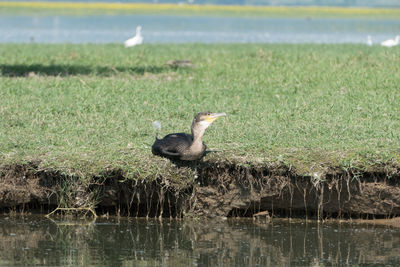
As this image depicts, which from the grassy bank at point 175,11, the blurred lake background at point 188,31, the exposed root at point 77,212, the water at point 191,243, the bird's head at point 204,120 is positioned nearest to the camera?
the water at point 191,243

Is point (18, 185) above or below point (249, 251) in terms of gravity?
above

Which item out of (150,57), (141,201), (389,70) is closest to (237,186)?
(141,201)

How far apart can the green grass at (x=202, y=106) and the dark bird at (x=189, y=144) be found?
0.19 meters

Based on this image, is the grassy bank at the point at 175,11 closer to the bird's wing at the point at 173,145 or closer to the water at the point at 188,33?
the water at the point at 188,33

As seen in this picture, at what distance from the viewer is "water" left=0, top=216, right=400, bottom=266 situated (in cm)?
735

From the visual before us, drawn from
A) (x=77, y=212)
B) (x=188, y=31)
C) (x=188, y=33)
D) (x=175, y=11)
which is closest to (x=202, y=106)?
(x=77, y=212)

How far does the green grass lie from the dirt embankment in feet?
0.51

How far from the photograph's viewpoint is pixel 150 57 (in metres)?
17.8

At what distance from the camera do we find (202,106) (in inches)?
476

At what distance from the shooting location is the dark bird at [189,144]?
8328 mm

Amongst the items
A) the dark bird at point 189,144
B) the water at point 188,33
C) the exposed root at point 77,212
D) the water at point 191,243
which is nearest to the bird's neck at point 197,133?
the dark bird at point 189,144

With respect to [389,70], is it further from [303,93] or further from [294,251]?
[294,251]

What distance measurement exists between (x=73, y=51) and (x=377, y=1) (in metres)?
98.4

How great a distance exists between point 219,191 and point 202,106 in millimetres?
3513
